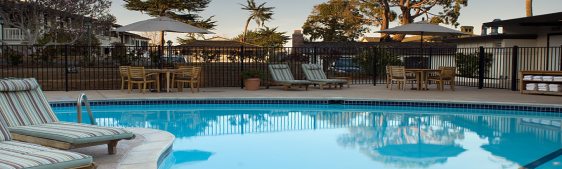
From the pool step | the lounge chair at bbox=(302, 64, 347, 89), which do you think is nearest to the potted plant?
the lounge chair at bbox=(302, 64, 347, 89)

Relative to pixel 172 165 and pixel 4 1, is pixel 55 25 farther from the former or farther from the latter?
pixel 172 165

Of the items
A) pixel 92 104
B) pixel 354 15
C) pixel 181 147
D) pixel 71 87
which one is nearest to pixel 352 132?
pixel 181 147

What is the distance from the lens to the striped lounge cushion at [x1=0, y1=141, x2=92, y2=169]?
3.27 metres

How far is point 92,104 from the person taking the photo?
1140 centimetres

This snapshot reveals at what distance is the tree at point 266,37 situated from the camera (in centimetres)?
4684

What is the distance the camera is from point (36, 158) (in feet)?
11.2

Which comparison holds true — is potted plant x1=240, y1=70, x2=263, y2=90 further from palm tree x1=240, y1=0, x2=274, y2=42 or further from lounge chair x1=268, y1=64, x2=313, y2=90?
palm tree x1=240, y1=0, x2=274, y2=42

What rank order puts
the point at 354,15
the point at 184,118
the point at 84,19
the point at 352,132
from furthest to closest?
the point at 354,15
the point at 84,19
the point at 184,118
the point at 352,132

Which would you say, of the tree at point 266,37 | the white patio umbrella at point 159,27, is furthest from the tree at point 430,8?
the white patio umbrella at point 159,27

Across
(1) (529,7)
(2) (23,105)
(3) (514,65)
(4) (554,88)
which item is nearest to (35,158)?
(2) (23,105)

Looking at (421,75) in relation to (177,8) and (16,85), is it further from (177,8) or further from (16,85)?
(177,8)

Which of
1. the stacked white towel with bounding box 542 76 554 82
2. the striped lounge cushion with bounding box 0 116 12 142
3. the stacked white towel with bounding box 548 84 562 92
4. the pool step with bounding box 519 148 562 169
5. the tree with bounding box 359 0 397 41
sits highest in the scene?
the tree with bounding box 359 0 397 41

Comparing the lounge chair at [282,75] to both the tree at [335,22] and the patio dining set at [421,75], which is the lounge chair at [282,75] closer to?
the patio dining set at [421,75]

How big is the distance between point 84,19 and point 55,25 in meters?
2.39
